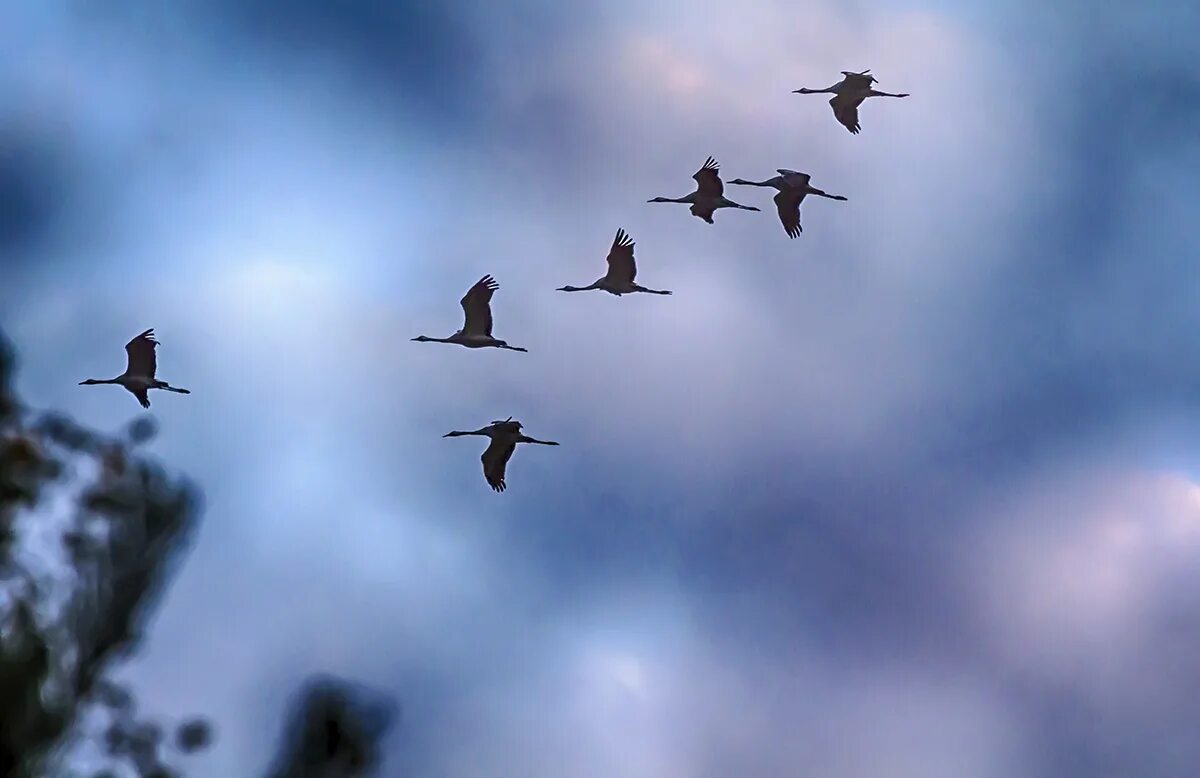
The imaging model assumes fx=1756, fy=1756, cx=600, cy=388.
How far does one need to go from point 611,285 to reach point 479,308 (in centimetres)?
335

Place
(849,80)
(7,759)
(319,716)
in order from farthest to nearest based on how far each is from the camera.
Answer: (849,80) < (319,716) < (7,759)

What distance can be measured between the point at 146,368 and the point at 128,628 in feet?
75.4

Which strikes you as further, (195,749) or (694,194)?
(694,194)

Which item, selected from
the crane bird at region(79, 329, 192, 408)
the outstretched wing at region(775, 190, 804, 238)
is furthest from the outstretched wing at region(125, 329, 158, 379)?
the outstretched wing at region(775, 190, 804, 238)

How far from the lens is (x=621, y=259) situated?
38469 millimetres

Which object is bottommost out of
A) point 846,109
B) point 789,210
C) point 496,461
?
point 496,461

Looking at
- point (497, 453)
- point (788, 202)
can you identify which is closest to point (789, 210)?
point (788, 202)

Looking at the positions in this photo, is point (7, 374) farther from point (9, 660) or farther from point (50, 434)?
point (9, 660)

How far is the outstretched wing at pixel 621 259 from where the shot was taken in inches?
1513

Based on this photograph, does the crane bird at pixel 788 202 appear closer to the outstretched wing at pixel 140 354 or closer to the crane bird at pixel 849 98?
the crane bird at pixel 849 98

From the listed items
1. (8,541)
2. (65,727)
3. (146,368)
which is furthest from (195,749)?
(146,368)

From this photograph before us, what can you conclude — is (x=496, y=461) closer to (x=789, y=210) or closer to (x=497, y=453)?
(x=497, y=453)

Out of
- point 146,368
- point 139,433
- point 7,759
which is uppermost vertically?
point 139,433

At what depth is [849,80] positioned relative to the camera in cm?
4062
